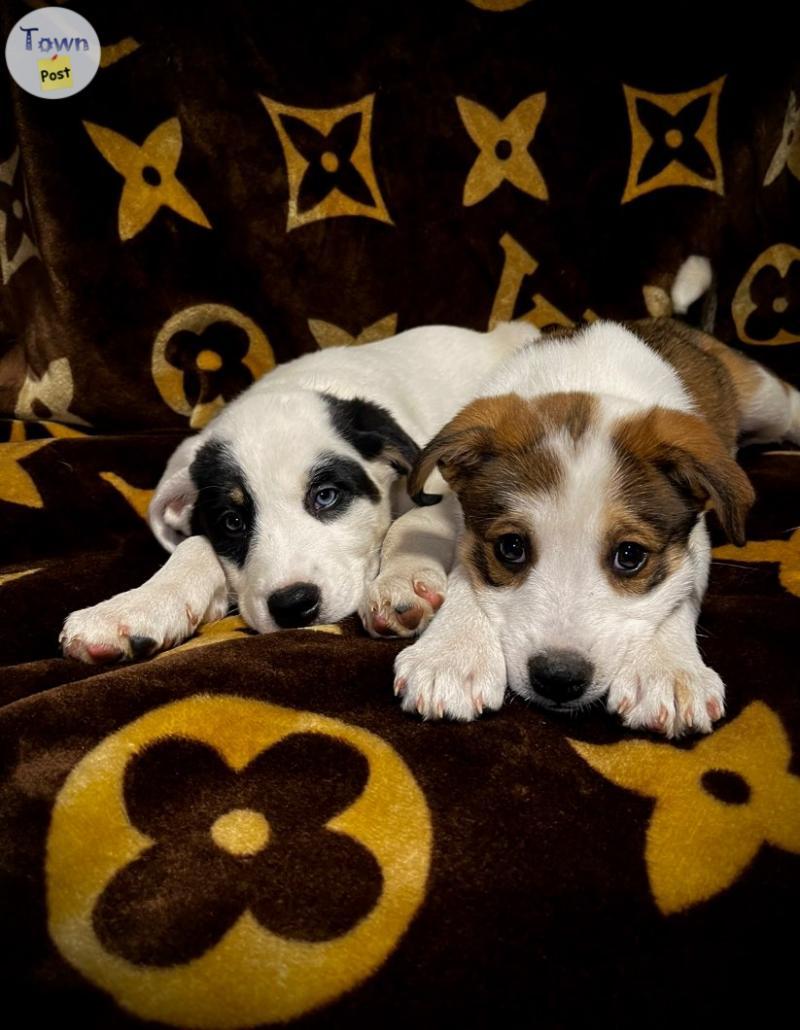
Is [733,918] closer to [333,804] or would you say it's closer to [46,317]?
[333,804]

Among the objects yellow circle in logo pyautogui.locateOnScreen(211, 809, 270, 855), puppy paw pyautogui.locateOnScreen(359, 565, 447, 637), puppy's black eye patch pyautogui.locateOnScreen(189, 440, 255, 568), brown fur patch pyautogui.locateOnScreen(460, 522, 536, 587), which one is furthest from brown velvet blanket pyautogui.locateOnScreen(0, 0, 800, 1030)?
Answer: brown fur patch pyautogui.locateOnScreen(460, 522, 536, 587)

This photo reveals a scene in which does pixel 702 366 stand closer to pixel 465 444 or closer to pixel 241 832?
pixel 465 444

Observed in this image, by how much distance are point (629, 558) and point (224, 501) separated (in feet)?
4.41

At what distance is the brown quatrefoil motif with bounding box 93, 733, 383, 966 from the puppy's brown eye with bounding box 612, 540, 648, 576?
88 cm

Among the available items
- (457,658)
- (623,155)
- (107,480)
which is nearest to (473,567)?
(457,658)

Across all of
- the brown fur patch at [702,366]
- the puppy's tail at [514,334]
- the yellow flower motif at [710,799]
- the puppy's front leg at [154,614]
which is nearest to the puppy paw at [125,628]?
the puppy's front leg at [154,614]

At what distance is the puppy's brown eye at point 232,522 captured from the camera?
2793 mm

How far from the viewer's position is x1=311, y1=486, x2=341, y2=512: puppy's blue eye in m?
2.82

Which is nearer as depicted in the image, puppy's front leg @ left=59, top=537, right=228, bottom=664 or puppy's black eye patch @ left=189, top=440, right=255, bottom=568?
puppy's front leg @ left=59, top=537, right=228, bottom=664

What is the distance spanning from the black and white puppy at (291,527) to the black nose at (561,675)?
1.61ft

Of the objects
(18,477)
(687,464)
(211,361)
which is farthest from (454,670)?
(211,361)

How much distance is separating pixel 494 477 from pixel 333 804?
3.44ft

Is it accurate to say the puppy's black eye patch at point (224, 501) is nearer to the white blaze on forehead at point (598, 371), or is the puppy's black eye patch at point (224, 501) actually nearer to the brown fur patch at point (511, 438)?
the brown fur patch at point (511, 438)

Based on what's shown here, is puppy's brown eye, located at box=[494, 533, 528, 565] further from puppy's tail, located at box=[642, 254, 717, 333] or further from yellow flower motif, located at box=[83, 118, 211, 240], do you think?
yellow flower motif, located at box=[83, 118, 211, 240]
